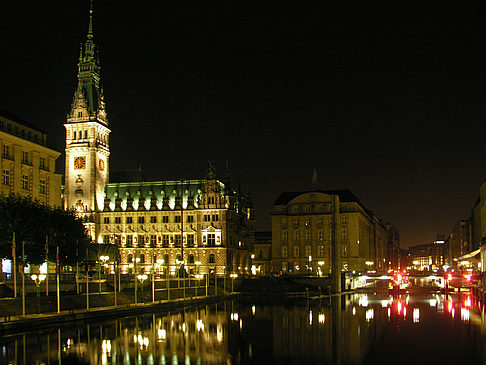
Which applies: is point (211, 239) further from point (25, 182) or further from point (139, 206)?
point (25, 182)

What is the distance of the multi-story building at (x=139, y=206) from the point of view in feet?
540

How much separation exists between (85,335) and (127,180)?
145 m

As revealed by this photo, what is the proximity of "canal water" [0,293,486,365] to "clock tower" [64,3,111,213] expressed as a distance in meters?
107

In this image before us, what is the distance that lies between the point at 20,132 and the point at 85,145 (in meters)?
69.0

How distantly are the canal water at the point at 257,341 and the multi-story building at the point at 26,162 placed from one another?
39496 mm

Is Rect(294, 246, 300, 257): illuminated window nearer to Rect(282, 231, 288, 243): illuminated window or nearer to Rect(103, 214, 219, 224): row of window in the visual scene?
Rect(282, 231, 288, 243): illuminated window

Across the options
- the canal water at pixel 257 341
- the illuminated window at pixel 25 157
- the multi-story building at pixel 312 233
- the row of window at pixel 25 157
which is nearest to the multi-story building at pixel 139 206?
the multi-story building at pixel 312 233

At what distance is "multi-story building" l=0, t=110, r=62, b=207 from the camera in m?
93.8

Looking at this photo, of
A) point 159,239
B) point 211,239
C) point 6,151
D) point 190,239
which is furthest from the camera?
point 159,239

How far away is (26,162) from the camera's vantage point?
98.8 meters

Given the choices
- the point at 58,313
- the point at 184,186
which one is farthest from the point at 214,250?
the point at 58,313

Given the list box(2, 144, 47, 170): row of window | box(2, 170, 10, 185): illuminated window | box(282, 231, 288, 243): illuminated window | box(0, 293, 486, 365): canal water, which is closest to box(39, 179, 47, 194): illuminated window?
box(2, 144, 47, 170): row of window

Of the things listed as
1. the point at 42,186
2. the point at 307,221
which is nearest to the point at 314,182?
the point at 307,221

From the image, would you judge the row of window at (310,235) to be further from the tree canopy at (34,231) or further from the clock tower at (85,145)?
the tree canopy at (34,231)
